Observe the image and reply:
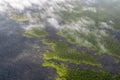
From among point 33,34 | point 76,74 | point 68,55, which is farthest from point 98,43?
point 76,74

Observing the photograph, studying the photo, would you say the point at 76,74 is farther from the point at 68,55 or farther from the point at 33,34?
the point at 33,34

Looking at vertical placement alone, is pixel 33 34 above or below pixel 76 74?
above

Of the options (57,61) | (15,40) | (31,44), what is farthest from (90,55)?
(15,40)

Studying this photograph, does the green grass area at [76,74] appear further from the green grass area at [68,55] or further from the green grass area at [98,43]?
the green grass area at [98,43]

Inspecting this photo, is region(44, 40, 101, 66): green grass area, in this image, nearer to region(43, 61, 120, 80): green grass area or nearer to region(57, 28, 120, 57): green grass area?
region(43, 61, 120, 80): green grass area

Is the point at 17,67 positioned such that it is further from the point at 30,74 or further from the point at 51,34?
the point at 51,34

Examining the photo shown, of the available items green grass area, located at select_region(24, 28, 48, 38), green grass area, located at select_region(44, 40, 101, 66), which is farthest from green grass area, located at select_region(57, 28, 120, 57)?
green grass area, located at select_region(24, 28, 48, 38)

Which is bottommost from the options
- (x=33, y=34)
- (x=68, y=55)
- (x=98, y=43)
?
(x=68, y=55)
